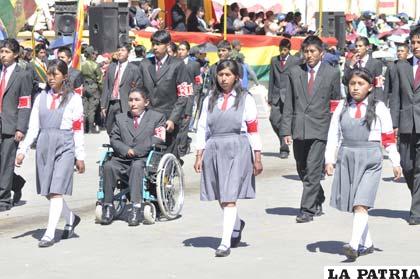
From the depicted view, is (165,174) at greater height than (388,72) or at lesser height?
lesser

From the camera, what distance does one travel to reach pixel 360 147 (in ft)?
35.4

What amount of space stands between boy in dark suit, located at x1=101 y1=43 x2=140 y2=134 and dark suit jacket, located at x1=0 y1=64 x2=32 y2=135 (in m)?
2.40

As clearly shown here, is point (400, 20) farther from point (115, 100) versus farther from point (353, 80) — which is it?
point (353, 80)

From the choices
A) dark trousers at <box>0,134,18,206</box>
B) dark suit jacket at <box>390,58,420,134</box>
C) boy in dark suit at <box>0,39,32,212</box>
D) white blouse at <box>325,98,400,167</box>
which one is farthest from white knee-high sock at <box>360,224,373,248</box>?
dark trousers at <box>0,134,18,206</box>

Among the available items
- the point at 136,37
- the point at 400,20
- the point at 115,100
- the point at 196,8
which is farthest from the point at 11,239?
the point at 400,20

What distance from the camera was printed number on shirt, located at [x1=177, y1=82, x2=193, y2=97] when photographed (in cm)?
1402

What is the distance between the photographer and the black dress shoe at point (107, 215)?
12703mm

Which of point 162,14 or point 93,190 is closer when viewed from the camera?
point 93,190

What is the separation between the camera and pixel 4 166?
14.0 m

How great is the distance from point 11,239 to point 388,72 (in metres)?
4.14

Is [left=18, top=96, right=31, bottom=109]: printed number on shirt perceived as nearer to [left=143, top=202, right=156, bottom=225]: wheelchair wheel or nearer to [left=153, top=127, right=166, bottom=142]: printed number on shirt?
[left=153, top=127, right=166, bottom=142]: printed number on shirt

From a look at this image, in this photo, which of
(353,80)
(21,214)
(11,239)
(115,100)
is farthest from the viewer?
(115,100)

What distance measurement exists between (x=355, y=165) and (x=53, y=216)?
8.73ft

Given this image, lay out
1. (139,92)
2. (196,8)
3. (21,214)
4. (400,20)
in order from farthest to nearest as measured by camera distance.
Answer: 1. (400,20)
2. (196,8)
3. (21,214)
4. (139,92)
